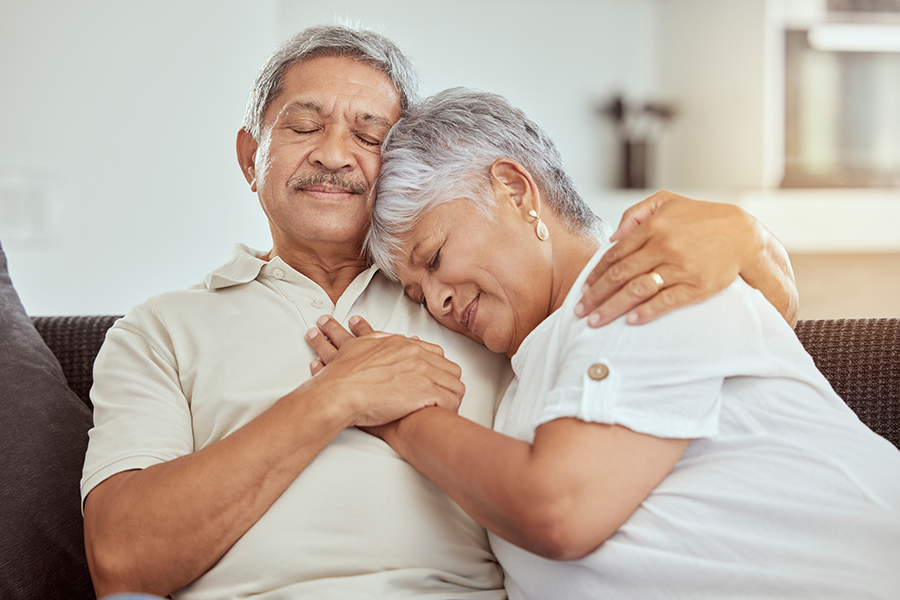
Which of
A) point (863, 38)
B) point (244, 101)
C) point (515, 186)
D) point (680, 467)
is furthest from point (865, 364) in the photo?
point (863, 38)

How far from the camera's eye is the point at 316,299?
1296mm

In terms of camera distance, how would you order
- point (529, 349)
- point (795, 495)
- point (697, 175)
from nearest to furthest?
1. point (795, 495)
2. point (529, 349)
3. point (697, 175)

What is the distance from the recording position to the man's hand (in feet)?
2.77

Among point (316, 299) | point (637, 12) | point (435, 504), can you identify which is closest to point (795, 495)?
point (435, 504)

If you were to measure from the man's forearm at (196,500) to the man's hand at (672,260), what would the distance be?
42cm

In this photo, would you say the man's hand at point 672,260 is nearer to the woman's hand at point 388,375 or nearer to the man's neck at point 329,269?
the woman's hand at point 388,375

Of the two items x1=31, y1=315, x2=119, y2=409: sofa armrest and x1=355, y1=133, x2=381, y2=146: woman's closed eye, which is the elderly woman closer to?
x1=355, y1=133, x2=381, y2=146: woman's closed eye

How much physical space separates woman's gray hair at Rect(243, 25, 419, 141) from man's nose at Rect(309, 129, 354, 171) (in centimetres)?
15

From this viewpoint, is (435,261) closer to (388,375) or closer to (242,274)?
(388,375)

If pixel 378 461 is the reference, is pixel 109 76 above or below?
above

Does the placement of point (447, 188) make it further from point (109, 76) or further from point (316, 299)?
point (109, 76)

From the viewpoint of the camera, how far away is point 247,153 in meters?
1.51

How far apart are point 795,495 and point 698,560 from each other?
138 millimetres

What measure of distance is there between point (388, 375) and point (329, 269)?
1.34ft
